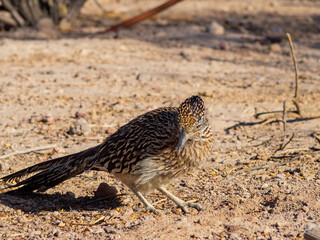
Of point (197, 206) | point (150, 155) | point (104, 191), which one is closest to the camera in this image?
point (150, 155)

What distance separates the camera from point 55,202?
517 centimetres

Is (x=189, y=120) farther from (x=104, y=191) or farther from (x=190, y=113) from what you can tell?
(x=104, y=191)

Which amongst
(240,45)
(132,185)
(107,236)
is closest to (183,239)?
(107,236)

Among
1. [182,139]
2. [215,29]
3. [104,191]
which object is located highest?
[182,139]

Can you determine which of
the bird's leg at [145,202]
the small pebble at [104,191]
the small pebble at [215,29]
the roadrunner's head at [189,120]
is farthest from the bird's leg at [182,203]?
the small pebble at [215,29]

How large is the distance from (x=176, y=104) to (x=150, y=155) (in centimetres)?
306

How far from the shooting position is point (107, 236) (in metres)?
4.22

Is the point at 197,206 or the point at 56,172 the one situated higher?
the point at 56,172

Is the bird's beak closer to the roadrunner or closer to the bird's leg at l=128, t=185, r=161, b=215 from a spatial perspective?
the roadrunner

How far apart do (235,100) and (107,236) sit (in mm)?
4184

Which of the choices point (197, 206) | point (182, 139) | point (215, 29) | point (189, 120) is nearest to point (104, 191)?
point (197, 206)

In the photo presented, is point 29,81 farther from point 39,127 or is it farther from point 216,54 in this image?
point 216,54

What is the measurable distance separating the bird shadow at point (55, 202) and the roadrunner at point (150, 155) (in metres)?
0.11

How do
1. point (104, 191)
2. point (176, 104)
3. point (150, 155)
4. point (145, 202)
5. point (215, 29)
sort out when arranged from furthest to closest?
point (215, 29) < point (176, 104) < point (104, 191) < point (145, 202) < point (150, 155)
